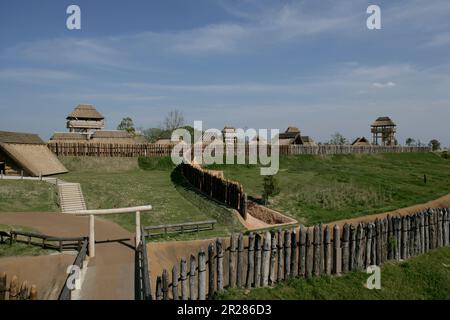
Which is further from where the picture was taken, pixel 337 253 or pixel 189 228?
pixel 189 228

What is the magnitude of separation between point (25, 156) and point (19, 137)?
2854 millimetres

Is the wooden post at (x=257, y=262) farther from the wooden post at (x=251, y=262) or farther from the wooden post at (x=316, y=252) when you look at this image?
the wooden post at (x=316, y=252)

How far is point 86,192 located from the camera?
23.4 m

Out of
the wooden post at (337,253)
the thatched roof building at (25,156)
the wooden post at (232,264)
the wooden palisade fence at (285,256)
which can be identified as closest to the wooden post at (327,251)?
the wooden palisade fence at (285,256)

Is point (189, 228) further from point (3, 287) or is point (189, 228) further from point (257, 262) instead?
Result: point (3, 287)

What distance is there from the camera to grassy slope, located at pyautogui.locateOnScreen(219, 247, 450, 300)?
9.22 m

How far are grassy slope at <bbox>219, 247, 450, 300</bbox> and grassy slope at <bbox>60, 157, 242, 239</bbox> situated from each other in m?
5.58

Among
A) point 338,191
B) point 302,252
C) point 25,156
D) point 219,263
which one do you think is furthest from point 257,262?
point 25,156

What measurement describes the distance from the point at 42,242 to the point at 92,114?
141 ft

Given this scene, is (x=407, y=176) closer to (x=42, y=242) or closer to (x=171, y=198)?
(x=171, y=198)

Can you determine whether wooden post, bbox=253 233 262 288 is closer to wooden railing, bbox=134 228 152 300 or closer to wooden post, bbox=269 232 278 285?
wooden post, bbox=269 232 278 285

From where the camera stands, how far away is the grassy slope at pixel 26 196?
19.5m

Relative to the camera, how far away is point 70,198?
2177 cm
